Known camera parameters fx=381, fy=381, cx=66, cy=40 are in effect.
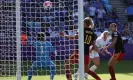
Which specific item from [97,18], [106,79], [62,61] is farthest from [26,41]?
[97,18]

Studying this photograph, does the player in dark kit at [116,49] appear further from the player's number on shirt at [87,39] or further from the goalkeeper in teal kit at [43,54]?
the goalkeeper in teal kit at [43,54]

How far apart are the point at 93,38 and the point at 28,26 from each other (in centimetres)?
176

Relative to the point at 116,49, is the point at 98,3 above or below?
above

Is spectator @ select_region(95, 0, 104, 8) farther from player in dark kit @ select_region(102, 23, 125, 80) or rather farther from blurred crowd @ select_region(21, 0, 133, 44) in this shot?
blurred crowd @ select_region(21, 0, 133, 44)

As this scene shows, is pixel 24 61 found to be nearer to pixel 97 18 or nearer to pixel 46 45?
pixel 46 45

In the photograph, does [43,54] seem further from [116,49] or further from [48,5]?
[116,49]

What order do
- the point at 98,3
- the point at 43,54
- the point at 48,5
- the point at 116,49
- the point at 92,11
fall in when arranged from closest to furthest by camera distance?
the point at 48,5 → the point at 43,54 → the point at 116,49 → the point at 92,11 → the point at 98,3

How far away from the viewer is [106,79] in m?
12.2

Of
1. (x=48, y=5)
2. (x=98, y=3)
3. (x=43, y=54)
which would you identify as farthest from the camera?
(x=98, y=3)

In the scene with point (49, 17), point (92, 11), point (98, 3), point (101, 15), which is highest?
point (98, 3)

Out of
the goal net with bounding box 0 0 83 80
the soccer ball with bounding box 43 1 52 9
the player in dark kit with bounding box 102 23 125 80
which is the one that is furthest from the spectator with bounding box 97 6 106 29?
the soccer ball with bounding box 43 1 52 9

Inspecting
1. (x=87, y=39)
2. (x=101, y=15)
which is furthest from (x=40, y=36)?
(x=101, y=15)

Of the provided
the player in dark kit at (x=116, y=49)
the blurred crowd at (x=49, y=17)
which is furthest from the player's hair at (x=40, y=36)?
the player in dark kit at (x=116, y=49)

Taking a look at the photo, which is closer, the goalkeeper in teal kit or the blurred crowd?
the blurred crowd
